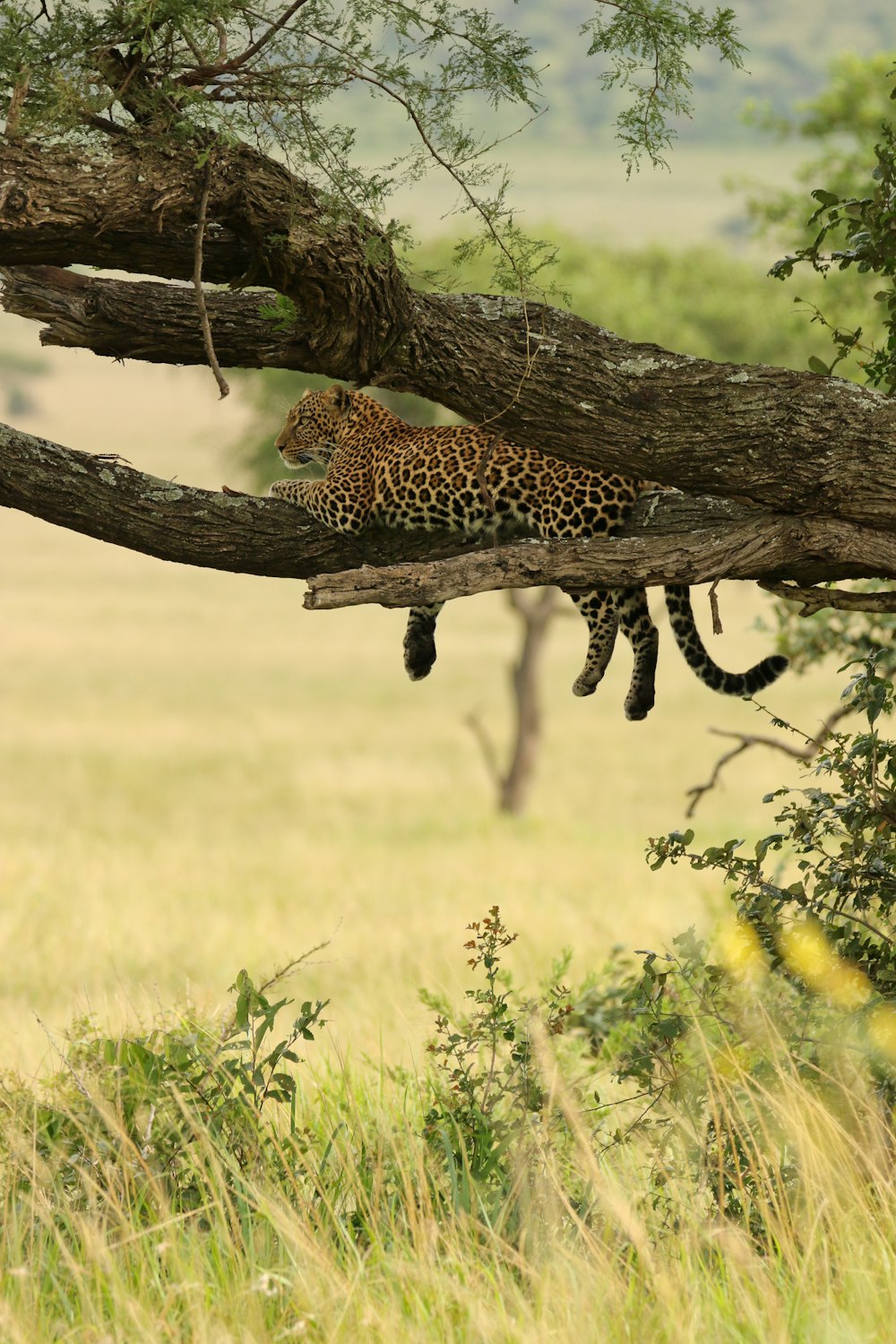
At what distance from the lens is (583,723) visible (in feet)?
110

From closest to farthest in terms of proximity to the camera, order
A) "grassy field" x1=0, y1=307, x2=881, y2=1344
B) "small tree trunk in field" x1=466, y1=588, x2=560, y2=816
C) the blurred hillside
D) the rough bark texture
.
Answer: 1. "grassy field" x1=0, y1=307, x2=881, y2=1344
2. the rough bark texture
3. "small tree trunk in field" x1=466, y1=588, x2=560, y2=816
4. the blurred hillside

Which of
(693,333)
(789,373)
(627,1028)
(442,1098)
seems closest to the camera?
(789,373)

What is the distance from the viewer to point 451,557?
5355 millimetres

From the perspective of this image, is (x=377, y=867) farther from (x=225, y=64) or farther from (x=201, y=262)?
(x=201, y=262)

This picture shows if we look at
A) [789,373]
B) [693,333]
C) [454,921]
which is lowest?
[454,921]

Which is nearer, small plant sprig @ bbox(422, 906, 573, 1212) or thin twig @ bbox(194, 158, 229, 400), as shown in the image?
thin twig @ bbox(194, 158, 229, 400)

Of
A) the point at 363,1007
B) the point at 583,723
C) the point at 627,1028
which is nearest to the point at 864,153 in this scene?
the point at 363,1007

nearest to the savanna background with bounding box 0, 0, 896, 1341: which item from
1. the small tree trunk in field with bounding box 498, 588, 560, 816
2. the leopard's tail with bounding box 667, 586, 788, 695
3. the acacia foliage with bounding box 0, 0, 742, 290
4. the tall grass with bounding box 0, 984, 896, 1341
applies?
the tall grass with bounding box 0, 984, 896, 1341

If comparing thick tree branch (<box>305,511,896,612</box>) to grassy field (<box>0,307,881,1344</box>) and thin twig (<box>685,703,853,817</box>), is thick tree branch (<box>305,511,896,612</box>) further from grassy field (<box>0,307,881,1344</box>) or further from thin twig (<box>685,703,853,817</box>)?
grassy field (<box>0,307,881,1344</box>)

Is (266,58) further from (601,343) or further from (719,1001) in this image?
(719,1001)

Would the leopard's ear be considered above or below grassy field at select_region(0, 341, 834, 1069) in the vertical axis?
above

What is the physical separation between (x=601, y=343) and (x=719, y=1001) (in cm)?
275

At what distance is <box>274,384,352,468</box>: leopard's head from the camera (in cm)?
802

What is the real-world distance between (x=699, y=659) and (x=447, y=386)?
2011mm
